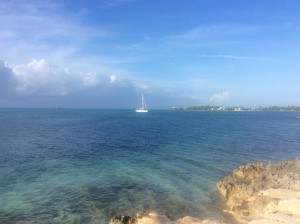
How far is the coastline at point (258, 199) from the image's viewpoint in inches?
901

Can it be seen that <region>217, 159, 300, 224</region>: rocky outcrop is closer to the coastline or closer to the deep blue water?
the coastline

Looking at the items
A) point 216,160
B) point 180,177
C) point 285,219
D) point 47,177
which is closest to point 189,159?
point 216,160

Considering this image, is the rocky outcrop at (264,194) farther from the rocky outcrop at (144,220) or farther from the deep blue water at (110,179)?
the rocky outcrop at (144,220)

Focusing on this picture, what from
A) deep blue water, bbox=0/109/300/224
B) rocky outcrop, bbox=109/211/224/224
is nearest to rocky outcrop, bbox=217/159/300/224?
deep blue water, bbox=0/109/300/224

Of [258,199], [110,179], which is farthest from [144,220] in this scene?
[110,179]

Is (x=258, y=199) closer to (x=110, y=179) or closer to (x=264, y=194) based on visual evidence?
(x=264, y=194)

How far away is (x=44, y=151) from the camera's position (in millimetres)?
57094

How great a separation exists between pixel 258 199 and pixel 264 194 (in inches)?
62.3

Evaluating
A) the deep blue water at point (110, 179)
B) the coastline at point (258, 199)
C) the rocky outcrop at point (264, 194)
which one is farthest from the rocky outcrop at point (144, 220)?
the rocky outcrop at point (264, 194)

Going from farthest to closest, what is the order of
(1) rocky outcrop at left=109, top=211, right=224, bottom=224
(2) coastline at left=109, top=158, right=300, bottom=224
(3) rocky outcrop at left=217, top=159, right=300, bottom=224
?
1. (3) rocky outcrop at left=217, top=159, right=300, bottom=224
2. (2) coastline at left=109, top=158, right=300, bottom=224
3. (1) rocky outcrop at left=109, top=211, right=224, bottom=224

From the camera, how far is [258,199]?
28.3 meters

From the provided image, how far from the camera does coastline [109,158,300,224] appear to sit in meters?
22.9

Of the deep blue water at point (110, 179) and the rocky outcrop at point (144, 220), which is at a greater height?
the rocky outcrop at point (144, 220)

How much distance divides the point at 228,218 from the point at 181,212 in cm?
427
